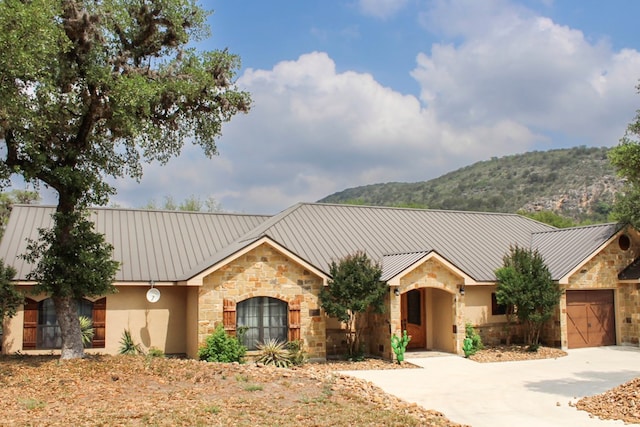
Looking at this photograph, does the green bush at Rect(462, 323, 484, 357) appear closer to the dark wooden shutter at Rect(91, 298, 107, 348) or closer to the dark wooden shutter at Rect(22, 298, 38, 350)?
the dark wooden shutter at Rect(91, 298, 107, 348)

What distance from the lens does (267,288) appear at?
18.8 m

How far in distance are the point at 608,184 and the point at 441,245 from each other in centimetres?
4373

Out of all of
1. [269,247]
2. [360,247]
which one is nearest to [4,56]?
[269,247]

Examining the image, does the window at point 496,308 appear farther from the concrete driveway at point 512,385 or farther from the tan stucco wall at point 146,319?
the tan stucco wall at point 146,319

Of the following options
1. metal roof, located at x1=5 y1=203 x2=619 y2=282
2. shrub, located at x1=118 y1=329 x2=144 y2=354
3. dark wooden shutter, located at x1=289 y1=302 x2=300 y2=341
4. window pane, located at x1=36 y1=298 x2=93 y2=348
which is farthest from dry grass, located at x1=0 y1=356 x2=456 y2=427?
metal roof, located at x1=5 y1=203 x2=619 y2=282

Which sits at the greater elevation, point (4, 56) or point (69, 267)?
point (4, 56)

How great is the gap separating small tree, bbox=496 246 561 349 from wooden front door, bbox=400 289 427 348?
112 inches

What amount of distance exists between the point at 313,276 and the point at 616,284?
12351mm

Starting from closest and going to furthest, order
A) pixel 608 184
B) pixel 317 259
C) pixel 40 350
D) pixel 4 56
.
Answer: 1. pixel 4 56
2. pixel 40 350
3. pixel 317 259
4. pixel 608 184

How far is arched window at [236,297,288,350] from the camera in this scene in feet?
61.1

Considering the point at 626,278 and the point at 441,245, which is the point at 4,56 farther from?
the point at 626,278

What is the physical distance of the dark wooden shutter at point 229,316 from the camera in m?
18.1

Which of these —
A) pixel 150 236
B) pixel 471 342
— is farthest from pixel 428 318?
pixel 150 236

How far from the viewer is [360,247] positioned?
75.5ft
